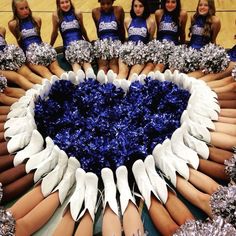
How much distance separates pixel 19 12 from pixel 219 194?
1.73 m

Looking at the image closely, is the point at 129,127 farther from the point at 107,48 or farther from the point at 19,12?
the point at 19,12

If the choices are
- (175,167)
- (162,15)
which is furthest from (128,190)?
(162,15)

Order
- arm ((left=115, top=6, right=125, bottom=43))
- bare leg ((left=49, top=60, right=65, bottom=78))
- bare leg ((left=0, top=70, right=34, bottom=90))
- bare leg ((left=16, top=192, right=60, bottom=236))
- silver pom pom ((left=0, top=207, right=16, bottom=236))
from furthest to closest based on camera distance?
arm ((left=115, top=6, right=125, bottom=43)), bare leg ((left=49, top=60, right=65, bottom=78)), bare leg ((left=0, top=70, right=34, bottom=90)), bare leg ((left=16, top=192, right=60, bottom=236)), silver pom pom ((left=0, top=207, right=16, bottom=236))

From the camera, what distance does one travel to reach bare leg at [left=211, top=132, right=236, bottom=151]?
1768 millimetres

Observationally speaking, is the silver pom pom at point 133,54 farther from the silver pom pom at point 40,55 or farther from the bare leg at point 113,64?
the silver pom pom at point 40,55

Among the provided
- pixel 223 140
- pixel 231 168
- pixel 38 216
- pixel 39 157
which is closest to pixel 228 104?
pixel 223 140

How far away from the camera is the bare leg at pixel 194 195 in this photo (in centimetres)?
154

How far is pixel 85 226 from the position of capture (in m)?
1.48

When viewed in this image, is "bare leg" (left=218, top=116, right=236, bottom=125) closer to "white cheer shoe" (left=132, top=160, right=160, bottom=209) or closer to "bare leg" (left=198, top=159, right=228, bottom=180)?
"bare leg" (left=198, top=159, right=228, bottom=180)

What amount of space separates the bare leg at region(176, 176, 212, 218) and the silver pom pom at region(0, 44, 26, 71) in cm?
128

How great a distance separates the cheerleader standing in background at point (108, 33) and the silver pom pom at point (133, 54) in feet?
0.22

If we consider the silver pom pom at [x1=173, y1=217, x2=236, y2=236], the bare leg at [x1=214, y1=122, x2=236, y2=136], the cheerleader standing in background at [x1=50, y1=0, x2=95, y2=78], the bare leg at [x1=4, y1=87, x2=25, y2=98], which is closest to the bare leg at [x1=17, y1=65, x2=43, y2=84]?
the bare leg at [x1=4, y1=87, x2=25, y2=98]

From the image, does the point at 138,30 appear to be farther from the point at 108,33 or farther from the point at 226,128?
the point at 226,128

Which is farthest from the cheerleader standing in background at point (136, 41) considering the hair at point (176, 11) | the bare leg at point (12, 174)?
the bare leg at point (12, 174)
